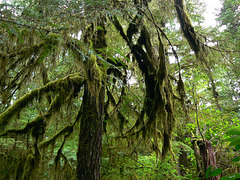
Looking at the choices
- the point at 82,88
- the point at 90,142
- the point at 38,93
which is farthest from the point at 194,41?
the point at 38,93

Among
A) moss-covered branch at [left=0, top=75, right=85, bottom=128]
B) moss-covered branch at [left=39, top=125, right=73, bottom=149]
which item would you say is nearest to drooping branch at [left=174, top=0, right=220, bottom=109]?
moss-covered branch at [left=0, top=75, right=85, bottom=128]

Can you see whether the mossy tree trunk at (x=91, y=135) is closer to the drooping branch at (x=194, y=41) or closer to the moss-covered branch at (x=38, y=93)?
the moss-covered branch at (x=38, y=93)

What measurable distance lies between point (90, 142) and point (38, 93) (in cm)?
137

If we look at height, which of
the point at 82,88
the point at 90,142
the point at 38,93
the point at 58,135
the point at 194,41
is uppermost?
the point at 194,41

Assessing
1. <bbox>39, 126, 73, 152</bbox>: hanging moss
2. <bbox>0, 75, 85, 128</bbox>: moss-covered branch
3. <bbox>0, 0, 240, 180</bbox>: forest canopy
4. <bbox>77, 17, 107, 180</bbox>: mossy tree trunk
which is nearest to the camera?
<bbox>0, 0, 240, 180</bbox>: forest canopy

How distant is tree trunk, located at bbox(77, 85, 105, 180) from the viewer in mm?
3041

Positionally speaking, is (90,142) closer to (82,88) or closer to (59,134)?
(59,134)

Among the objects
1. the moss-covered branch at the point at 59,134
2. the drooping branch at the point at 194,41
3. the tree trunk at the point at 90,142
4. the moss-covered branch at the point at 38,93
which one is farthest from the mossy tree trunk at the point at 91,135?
the drooping branch at the point at 194,41

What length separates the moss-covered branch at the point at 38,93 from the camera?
279 centimetres

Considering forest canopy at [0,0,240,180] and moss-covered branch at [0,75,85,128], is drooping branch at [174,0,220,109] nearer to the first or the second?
forest canopy at [0,0,240,180]

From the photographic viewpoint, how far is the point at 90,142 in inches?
126

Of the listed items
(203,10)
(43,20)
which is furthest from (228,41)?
(43,20)

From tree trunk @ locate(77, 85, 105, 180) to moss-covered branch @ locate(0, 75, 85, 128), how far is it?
45cm

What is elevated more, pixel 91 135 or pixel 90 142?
pixel 91 135
